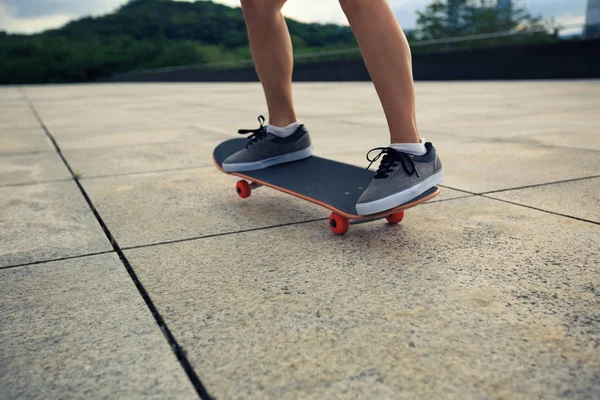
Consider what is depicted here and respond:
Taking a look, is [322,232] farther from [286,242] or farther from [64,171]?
[64,171]

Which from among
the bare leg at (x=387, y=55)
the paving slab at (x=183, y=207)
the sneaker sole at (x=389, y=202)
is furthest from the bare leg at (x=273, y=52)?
the sneaker sole at (x=389, y=202)

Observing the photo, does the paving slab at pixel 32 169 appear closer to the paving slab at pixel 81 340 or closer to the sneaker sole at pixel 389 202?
the paving slab at pixel 81 340

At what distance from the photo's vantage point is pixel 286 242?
1977 mm

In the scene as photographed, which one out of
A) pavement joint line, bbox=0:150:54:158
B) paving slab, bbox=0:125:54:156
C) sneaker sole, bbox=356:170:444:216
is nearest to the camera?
sneaker sole, bbox=356:170:444:216

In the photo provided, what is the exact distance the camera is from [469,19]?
13500 millimetres

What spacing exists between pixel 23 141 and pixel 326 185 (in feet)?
12.3

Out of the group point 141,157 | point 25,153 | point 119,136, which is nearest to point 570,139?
point 141,157

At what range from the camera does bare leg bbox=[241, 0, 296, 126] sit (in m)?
2.52

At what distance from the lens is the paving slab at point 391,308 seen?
112 cm

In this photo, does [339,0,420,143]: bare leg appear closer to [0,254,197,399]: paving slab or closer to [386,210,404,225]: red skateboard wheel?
[386,210,404,225]: red skateboard wheel

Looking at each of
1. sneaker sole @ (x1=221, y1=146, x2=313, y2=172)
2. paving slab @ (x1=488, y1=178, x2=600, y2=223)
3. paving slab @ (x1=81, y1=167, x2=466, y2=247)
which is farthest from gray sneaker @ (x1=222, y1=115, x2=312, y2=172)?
paving slab @ (x1=488, y1=178, x2=600, y2=223)

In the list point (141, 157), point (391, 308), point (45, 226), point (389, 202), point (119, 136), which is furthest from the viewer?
point (119, 136)

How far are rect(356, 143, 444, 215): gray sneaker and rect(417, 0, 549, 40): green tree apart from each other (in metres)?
10.8

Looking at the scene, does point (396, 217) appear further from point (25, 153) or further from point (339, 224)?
point (25, 153)
